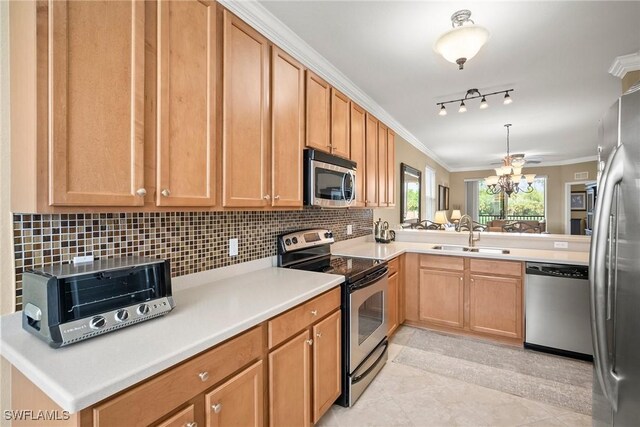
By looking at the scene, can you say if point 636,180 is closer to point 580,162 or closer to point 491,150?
point 491,150

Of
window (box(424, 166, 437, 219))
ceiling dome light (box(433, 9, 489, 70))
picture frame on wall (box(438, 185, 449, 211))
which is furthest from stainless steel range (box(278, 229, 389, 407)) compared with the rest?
picture frame on wall (box(438, 185, 449, 211))

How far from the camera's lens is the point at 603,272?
3.27ft

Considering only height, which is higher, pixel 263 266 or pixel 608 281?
pixel 608 281

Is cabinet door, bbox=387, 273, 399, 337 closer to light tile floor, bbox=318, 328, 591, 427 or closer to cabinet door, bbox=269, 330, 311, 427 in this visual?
light tile floor, bbox=318, 328, 591, 427

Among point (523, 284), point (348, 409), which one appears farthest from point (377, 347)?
point (523, 284)

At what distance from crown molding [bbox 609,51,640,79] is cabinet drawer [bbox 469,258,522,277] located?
189cm

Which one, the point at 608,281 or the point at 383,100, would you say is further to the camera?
the point at 383,100

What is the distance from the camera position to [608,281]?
102cm

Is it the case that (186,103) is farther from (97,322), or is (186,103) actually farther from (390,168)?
(390,168)

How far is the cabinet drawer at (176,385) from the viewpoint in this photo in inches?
32.4

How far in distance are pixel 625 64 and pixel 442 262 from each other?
7.56ft

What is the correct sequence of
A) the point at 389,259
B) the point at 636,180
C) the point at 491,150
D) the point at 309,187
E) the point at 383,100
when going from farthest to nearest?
1. the point at 491,150
2. the point at 383,100
3. the point at 389,259
4. the point at 309,187
5. the point at 636,180

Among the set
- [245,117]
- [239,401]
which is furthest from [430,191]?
[239,401]

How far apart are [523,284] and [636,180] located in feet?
7.56
